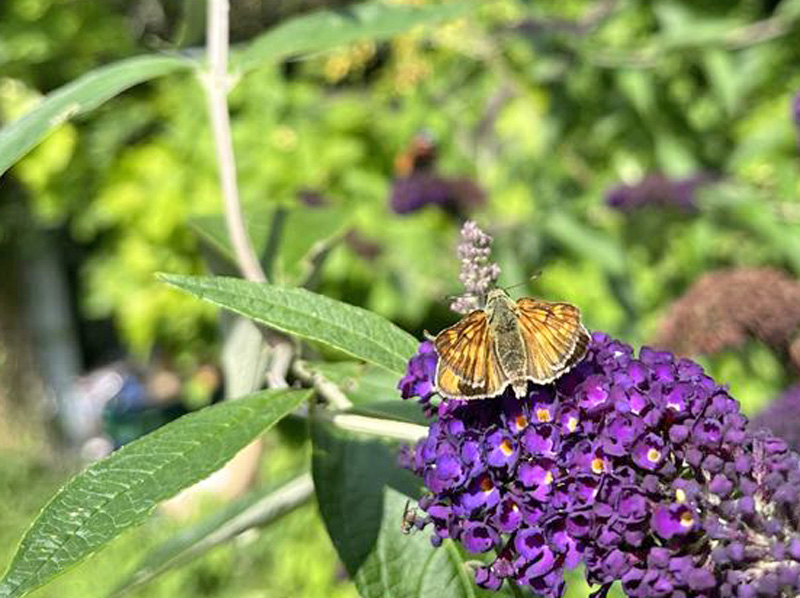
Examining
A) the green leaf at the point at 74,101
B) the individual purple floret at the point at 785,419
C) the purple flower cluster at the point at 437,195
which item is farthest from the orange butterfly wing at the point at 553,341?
the purple flower cluster at the point at 437,195

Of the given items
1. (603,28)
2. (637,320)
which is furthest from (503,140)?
(637,320)

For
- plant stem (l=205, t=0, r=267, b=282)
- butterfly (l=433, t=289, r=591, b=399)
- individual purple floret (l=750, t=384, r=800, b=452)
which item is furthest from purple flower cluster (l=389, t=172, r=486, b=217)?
butterfly (l=433, t=289, r=591, b=399)

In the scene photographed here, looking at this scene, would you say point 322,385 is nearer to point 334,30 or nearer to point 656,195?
point 334,30

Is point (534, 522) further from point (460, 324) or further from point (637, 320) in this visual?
point (637, 320)

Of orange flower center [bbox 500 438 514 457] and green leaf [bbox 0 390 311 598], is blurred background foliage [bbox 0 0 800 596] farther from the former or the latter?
orange flower center [bbox 500 438 514 457]

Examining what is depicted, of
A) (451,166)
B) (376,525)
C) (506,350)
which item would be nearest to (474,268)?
(506,350)

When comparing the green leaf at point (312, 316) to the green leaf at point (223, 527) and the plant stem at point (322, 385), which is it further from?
the green leaf at point (223, 527)
